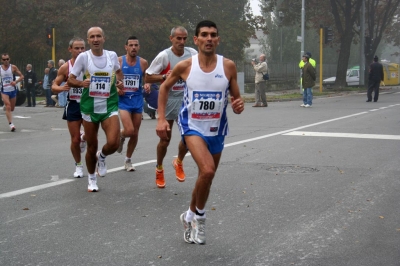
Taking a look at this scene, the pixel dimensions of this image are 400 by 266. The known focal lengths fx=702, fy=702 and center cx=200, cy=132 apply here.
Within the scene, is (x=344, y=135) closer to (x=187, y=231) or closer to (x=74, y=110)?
(x=74, y=110)

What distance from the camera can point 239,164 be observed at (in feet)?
34.6

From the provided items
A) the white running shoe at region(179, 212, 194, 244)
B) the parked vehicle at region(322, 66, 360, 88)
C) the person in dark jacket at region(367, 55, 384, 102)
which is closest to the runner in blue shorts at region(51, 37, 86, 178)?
the white running shoe at region(179, 212, 194, 244)

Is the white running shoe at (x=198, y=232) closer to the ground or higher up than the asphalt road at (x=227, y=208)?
higher up

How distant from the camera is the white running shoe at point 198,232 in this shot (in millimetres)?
5824

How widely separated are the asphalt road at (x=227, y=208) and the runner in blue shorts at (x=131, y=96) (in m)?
0.57

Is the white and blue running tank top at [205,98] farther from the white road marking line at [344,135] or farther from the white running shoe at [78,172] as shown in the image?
the white road marking line at [344,135]

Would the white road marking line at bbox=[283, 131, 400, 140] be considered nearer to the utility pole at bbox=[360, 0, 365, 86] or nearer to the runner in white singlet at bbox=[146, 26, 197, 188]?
the runner in white singlet at bbox=[146, 26, 197, 188]

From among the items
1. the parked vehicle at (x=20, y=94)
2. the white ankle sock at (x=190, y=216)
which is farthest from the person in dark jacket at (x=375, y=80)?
the white ankle sock at (x=190, y=216)

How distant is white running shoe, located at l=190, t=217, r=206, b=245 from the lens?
5824mm

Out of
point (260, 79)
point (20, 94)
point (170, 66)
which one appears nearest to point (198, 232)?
point (170, 66)

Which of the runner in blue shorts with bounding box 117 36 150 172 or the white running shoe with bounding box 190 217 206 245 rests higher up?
the runner in blue shorts with bounding box 117 36 150 172

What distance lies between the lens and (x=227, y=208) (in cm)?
737

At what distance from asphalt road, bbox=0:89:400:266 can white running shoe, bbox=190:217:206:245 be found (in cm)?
6

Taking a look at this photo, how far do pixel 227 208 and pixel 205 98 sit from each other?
1.72m
